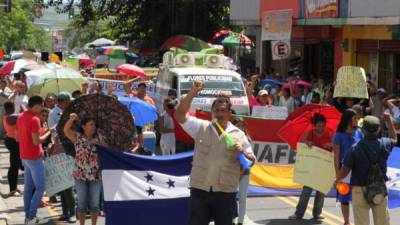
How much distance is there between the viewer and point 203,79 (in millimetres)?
20125

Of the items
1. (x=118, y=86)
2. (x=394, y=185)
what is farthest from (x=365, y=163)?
(x=118, y=86)

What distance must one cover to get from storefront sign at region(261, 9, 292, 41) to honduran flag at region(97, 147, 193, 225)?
15.8 meters

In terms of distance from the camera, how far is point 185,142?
44.7 feet

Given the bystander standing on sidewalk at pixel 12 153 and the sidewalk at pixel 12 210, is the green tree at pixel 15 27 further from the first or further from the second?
the bystander standing on sidewalk at pixel 12 153

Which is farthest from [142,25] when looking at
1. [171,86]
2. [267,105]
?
[267,105]

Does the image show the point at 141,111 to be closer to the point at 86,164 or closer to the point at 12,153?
the point at 12,153

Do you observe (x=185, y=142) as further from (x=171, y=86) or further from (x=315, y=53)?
(x=315, y=53)

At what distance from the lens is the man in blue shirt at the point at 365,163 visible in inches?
339

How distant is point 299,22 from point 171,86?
8.35 m

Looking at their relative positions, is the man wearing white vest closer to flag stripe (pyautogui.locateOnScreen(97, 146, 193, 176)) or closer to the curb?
flag stripe (pyautogui.locateOnScreen(97, 146, 193, 176))

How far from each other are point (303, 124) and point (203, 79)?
335 inches

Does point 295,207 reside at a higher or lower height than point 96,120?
lower

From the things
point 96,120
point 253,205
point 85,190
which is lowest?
point 253,205

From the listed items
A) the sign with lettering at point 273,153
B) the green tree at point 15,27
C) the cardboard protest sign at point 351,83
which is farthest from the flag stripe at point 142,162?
the green tree at point 15,27
